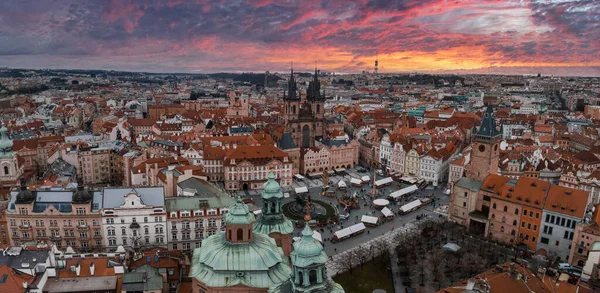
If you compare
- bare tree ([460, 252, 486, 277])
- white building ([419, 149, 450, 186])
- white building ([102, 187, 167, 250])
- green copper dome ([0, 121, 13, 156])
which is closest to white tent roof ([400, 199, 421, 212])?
white building ([419, 149, 450, 186])

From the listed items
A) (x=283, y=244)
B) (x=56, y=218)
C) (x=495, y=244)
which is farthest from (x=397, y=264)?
(x=56, y=218)

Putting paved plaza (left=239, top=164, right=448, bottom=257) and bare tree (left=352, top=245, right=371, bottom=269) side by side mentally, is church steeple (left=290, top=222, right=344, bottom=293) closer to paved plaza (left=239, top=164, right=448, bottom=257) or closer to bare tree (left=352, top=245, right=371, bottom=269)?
bare tree (left=352, top=245, right=371, bottom=269)

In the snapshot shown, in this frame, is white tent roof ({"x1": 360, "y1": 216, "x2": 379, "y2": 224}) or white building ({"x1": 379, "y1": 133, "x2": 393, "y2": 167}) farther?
white building ({"x1": 379, "y1": 133, "x2": 393, "y2": 167})

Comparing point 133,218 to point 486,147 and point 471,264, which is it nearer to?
point 471,264

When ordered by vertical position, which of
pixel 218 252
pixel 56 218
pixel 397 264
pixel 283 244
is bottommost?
pixel 397 264

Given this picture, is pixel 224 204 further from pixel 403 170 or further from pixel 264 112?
pixel 264 112
